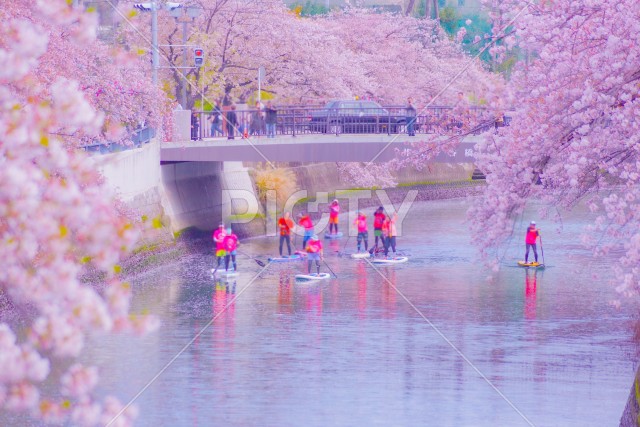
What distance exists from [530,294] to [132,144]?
12.0 meters

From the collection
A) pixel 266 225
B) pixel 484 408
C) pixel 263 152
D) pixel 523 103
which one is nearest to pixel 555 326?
pixel 484 408

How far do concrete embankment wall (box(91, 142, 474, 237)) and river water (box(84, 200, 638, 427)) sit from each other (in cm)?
335

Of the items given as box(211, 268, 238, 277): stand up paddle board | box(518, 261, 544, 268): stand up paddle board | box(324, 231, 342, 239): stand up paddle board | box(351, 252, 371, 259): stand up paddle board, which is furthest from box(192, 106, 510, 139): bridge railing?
box(211, 268, 238, 277): stand up paddle board

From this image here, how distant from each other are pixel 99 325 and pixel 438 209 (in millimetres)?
51036

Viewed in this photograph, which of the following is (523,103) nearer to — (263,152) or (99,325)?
(99,325)

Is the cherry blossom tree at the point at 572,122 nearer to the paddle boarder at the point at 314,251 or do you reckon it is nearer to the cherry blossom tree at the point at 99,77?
the cherry blossom tree at the point at 99,77

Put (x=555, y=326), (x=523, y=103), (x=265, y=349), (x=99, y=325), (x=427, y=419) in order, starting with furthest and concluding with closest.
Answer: (x=555, y=326)
(x=265, y=349)
(x=427, y=419)
(x=523, y=103)
(x=99, y=325)

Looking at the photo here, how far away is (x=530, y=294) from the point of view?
31078mm

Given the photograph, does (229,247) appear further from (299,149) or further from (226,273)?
(299,149)

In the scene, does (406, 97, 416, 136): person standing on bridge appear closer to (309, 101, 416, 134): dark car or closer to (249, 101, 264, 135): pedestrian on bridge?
(309, 101, 416, 134): dark car

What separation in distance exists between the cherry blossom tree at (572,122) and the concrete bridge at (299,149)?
82.0ft

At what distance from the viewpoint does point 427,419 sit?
59.8 ft

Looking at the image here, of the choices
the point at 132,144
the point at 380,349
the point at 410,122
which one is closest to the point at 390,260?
the point at 410,122

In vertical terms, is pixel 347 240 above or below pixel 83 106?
below
